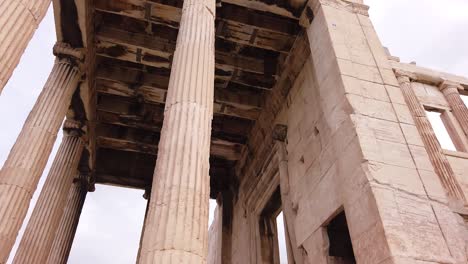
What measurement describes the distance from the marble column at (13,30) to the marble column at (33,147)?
4.22 meters

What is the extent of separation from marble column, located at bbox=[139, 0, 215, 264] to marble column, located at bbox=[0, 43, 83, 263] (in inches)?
197

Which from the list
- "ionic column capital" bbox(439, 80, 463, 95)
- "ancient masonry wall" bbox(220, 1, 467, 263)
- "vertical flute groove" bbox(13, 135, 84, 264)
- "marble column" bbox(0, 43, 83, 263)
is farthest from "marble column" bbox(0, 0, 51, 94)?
"ionic column capital" bbox(439, 80, 463, 95)

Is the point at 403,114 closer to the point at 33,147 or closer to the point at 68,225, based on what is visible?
the point at 33,147

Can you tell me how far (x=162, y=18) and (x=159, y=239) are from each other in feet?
30.7

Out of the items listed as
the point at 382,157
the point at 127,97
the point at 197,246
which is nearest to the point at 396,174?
the point at 382,157

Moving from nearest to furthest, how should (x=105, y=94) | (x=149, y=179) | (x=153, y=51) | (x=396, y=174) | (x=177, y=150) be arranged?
(x=177, y=150) < (x=396, y=174) < (x=153, y=51) < (x=105, y=94) < (x=149, y=179)

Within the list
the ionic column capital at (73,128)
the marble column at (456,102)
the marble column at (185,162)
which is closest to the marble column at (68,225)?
the ionic column capital at (73,128)

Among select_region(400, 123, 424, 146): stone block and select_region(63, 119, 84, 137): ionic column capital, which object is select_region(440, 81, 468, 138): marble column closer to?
select_region(400, 123, 424, 146): stone block

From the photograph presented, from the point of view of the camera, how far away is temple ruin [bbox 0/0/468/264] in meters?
6.43

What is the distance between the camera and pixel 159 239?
521 cm

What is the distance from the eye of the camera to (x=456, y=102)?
13391 mm

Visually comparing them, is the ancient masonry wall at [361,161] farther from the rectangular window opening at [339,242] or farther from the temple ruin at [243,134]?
the rectangular window opening at [339,242]

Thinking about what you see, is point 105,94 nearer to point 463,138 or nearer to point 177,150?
point 177,150

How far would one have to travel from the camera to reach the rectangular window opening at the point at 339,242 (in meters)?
8.90
